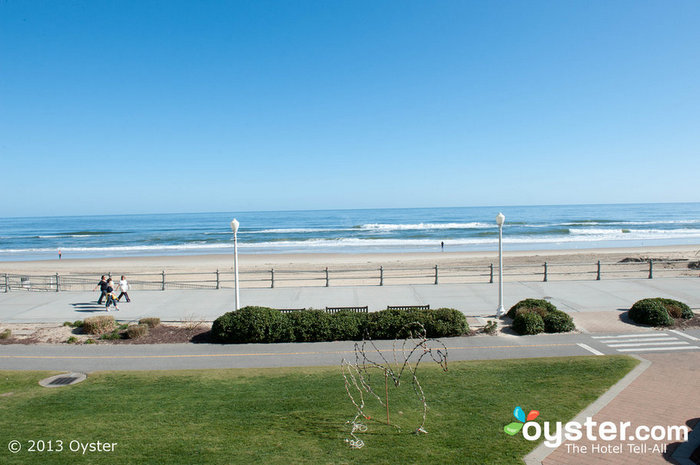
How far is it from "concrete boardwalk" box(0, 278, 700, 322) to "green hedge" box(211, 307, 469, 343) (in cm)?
292

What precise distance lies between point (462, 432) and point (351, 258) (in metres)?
33.5

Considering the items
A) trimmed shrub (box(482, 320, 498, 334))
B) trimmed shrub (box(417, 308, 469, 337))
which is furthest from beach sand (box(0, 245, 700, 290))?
trimmed shrub (box(482, 320, 498, 334))

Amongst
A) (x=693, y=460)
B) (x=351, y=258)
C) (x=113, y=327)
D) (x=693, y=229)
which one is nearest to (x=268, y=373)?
(x=113, y=327)

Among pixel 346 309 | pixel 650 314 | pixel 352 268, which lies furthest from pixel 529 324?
pixel 352 268

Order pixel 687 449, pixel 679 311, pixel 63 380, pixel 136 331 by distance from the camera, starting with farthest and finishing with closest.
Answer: pixel 679 311
pixel 136 331
pixel 63 380
pixel 687 449

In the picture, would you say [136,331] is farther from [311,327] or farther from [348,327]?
[348,327]

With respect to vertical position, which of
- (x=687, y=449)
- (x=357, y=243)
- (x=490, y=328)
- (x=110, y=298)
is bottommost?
(x=357, y=243)

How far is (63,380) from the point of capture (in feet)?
31.0

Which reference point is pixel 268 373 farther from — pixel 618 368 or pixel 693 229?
pixel 693 229

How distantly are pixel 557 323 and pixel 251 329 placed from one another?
9.43m

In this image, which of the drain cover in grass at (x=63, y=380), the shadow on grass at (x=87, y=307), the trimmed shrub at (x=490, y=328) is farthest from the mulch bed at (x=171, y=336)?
the trimmed shrub at (x=490, y=328)

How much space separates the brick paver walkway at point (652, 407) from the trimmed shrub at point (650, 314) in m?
2.66

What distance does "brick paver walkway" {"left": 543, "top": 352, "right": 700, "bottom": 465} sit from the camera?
6.00m

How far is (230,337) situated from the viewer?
1236cm
